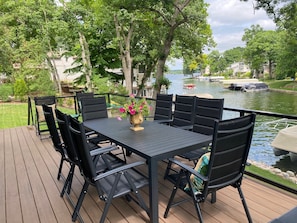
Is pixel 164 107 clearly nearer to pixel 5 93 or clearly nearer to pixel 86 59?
pixel 86 59

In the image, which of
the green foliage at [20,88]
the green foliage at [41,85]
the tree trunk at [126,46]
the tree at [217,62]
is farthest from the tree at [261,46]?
the green foliage at [20,88]

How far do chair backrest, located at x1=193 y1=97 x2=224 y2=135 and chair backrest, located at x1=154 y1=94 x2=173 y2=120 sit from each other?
2.35 ft

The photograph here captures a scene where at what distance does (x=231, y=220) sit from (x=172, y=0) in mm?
9018

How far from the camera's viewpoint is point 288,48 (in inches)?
976

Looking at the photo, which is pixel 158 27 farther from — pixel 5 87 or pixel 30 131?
pixel 5 87

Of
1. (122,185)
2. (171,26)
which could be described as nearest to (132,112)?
(122,185)

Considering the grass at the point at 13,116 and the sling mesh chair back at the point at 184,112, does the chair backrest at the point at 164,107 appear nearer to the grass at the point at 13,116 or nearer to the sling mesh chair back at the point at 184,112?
A: the sling mesh chair back at the point at 184,112

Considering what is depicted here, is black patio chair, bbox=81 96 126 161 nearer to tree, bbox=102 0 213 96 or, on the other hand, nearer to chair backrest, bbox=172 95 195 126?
chair backrest, bbox=172 95 195 126

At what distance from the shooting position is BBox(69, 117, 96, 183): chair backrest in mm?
1887

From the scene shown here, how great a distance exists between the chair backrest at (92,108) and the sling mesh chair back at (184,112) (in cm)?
137

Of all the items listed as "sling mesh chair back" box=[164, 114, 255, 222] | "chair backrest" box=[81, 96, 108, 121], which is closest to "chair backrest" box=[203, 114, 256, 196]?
"sling mesh chair back" box=[164, 114, 255, 222]

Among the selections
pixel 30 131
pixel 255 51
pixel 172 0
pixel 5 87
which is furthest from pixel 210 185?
pixel 255 51

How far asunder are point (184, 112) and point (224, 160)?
6.14 ft

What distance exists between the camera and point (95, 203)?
99.3 inches
